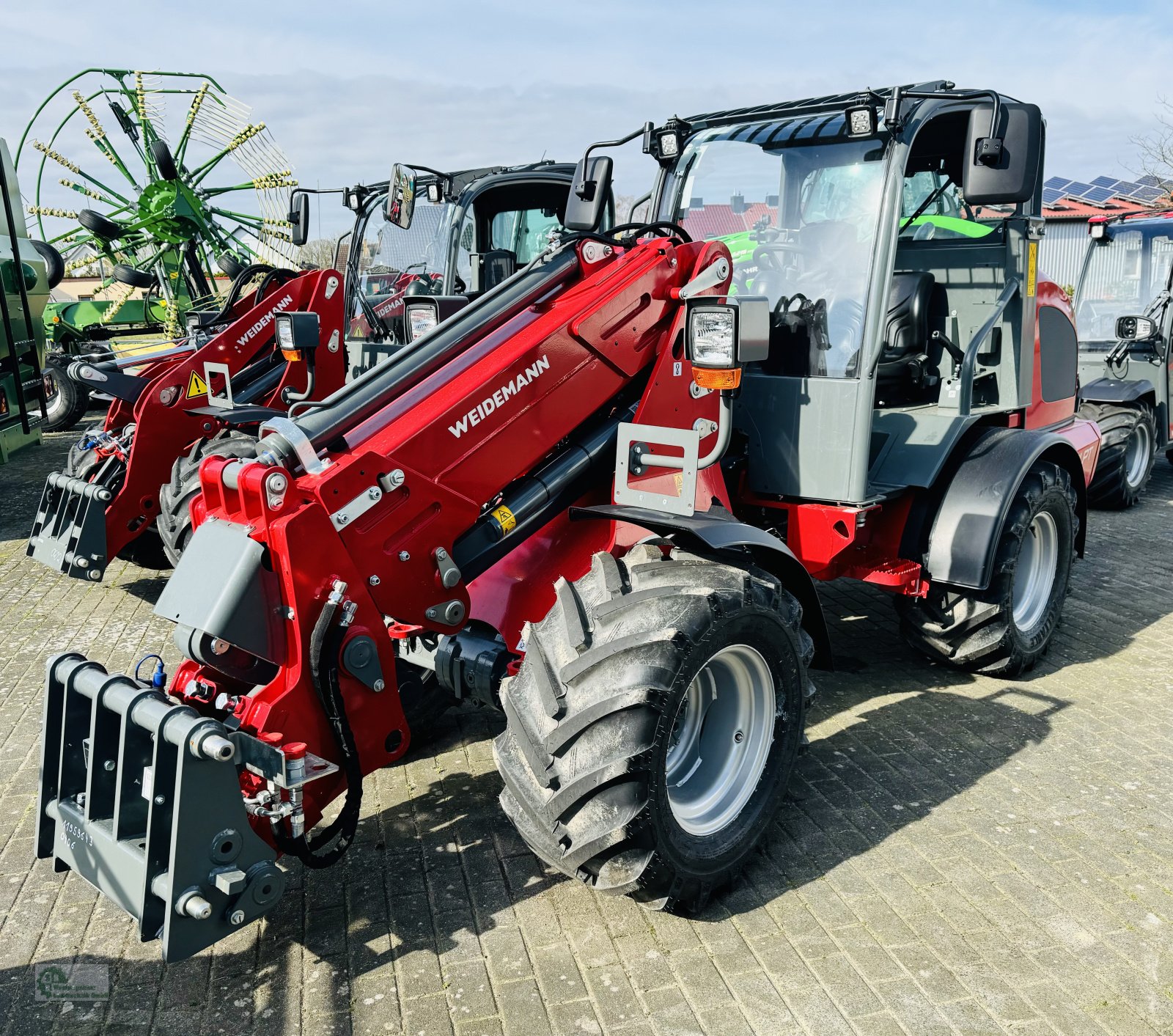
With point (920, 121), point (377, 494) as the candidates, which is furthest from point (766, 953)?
point (920, 121)

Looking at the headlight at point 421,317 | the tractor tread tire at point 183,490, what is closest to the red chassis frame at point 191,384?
the tractor tread tire at point 183,490

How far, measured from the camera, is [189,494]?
577 centimetres

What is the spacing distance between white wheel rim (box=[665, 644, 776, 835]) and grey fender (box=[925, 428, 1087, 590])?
5.20ft

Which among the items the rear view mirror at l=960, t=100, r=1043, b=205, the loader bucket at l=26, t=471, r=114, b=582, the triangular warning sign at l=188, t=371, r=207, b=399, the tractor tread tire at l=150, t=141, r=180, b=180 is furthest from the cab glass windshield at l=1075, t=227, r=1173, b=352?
the tractor tread tire at l=150, t=141, r=180, b=180

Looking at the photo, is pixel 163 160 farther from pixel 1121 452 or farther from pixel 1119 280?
pixel 1121 452

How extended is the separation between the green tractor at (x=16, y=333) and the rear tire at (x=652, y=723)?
6581 millimetres

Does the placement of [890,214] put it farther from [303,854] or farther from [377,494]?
[303,854]

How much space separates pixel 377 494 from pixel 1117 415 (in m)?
8.10

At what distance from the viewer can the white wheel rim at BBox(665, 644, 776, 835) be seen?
347 centimetres

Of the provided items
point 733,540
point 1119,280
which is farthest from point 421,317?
point 1119,280

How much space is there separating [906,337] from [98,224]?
11019 mm

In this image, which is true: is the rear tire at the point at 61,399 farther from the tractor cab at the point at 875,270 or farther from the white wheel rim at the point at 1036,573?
the white wheel rim at the point at 1036,573

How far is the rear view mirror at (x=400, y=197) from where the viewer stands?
7.77m

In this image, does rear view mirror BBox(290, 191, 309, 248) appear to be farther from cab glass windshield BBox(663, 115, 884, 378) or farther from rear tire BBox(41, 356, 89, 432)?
rear tire BBox(41, 356, 89, 432)
